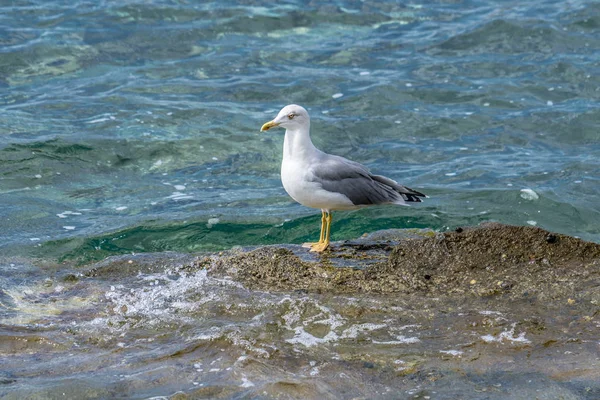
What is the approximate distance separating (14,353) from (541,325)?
3.23 m

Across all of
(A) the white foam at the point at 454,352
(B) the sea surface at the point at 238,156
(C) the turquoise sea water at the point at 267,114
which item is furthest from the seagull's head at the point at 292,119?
(A) the white foam at the point at 454,352

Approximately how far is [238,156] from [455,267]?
647cm

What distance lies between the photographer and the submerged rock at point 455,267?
5.80 meters

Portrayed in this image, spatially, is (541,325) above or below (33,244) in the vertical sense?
above

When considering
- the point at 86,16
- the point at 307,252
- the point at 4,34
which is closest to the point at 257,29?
the point at 86,16

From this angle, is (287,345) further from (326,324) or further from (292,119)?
(292,119)

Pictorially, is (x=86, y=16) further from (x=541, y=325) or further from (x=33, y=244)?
(x=541, y=325)

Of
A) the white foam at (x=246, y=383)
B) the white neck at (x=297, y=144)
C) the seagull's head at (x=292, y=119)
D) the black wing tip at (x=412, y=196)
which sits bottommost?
the white foam at (x=246, y=383)

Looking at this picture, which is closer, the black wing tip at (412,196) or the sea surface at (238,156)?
the sea surface at (238,156)

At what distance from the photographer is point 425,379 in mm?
4777

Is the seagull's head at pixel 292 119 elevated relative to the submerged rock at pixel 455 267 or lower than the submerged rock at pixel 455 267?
elevated

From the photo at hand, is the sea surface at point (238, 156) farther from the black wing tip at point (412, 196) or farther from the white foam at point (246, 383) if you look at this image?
the black wing tip at point (412, 196)

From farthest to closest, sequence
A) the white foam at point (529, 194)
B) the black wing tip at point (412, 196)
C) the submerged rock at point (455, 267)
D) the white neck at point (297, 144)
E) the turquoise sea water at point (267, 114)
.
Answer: the white foam at point (529, 194) < the turquoise sea water at point (267, 114) < the black wing tip at point (412, 196) < the white neck at point (297, 144) < the submerged rock at point (455, 267)

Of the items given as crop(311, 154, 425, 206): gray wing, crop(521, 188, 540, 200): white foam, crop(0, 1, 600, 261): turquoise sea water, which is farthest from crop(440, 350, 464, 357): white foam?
crop(521, 188, 540, 200): white foam
